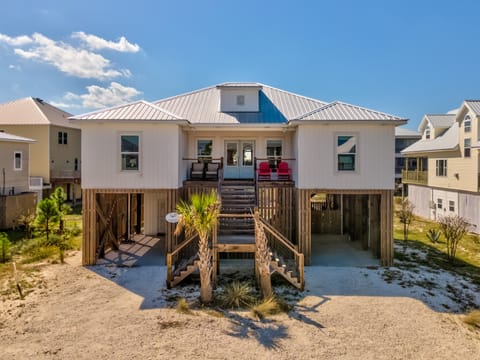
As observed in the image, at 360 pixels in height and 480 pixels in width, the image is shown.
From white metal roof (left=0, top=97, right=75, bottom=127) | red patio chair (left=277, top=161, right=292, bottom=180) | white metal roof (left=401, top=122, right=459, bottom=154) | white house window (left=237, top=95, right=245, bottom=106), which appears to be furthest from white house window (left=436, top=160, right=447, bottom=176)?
white metal roof (left=0, top=97, right=75, bottom=127)

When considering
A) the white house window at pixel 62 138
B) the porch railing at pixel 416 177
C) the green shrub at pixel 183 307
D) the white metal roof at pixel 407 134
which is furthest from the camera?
the white metal roof at pixel 407 134

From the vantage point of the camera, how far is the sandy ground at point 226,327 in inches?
243

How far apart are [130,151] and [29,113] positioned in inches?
927

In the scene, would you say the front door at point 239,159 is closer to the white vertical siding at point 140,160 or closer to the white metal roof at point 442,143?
the white vertical siding at point 140,160

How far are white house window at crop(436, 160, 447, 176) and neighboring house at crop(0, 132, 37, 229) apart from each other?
3020 centimetres

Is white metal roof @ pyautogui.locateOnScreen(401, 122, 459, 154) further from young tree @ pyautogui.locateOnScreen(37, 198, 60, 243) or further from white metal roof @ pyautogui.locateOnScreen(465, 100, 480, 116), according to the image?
young tree @ pyautogui.locateOnScreen(37, 198, 60, 243)

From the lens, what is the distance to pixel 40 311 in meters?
7.88

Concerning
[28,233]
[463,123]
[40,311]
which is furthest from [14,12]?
[463,123]

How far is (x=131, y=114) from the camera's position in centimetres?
1172

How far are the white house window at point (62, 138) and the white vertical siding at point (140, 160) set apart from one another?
20.6 meters

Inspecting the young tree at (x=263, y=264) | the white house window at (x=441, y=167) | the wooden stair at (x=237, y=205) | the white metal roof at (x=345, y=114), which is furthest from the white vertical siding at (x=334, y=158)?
the white house window at (x=441, y=167)

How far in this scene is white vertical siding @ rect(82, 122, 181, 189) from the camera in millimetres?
11625

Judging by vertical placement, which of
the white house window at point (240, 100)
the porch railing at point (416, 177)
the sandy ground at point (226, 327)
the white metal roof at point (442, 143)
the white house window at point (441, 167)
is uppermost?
the white house window at point (240, 100)

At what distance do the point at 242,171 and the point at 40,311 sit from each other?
33.0 ft
